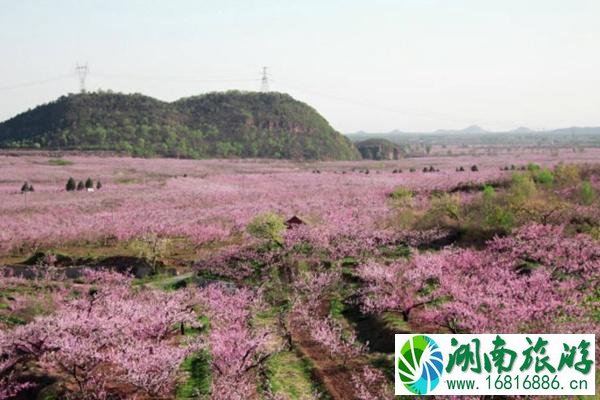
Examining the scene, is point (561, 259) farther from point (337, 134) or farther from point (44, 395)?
point (337, 134)

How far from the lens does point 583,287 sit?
26.1 metres

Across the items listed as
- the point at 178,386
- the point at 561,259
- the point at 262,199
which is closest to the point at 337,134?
the point at 262,199

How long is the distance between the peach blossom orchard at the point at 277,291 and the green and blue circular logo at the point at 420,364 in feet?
3.85

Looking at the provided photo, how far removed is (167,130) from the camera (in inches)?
6585

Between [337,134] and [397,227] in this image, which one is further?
[337,134]

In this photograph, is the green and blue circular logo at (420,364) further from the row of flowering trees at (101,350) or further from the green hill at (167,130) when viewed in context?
the green hill at (167,130)

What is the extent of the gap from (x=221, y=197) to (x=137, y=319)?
5731cm

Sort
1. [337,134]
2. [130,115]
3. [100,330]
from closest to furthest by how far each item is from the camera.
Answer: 1. [100,330]
2. [130,115]
3. [337,134]

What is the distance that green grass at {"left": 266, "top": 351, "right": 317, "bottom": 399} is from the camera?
60.4 feet

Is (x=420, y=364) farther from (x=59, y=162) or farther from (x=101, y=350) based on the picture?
(x=59, y=162)

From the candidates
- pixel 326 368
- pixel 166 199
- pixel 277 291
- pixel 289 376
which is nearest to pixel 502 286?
pixel 326 368

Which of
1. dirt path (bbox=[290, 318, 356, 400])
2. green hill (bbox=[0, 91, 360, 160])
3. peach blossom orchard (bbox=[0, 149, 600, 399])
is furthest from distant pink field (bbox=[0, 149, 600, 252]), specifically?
green hill (bbox=[0, 91, 360, 160])

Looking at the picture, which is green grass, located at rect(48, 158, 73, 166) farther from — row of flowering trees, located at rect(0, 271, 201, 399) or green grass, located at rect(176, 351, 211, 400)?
green grass, located at rect(176, 351, 211, 400)
